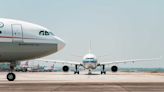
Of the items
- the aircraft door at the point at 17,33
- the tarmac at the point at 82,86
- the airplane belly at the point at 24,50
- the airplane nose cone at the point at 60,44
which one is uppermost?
the aircraft door at the point at 17,33

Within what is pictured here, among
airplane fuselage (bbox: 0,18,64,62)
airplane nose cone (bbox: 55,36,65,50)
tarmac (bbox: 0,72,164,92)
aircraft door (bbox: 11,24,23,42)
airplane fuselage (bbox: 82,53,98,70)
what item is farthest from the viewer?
airplane fuselage (bbox: 82,53,98,70)

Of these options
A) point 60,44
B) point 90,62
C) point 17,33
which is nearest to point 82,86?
point 60,44

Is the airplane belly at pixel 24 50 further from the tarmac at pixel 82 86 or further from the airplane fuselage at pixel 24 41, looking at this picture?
the tarmac at pixel 82 86

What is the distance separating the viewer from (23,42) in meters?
33.0

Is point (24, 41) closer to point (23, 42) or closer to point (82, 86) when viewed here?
point (23, 42)

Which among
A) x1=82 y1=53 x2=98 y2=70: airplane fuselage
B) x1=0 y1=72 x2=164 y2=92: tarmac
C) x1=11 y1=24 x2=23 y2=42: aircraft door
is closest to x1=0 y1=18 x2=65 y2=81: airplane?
x1=11 y1=24 x2=23 y2=42: aircraft door

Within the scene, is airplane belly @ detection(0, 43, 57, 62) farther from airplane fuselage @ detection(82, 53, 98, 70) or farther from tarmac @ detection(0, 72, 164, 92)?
airplane fuselage @ detection(82, 53, 98, 70)

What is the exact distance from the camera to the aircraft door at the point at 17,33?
32.6 m

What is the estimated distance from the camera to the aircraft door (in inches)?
1283

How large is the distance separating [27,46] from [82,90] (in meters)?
13.3

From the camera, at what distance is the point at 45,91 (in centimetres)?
2038

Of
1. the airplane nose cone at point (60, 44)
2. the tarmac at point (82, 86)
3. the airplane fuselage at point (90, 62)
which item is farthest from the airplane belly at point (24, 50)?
the airplane fuselage at point (90, 62)

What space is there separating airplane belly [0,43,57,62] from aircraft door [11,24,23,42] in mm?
422

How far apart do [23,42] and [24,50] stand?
65 cm
